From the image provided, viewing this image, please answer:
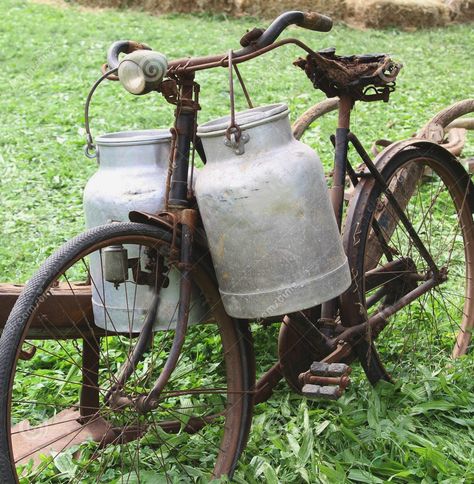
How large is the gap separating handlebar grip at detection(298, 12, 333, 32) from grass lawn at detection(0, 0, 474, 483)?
1.46 meters

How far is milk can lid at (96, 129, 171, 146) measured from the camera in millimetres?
2676

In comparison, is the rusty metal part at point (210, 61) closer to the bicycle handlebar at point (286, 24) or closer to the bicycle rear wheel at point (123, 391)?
the bicycle handlebar at point (286, 24)

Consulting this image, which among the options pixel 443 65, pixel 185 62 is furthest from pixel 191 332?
pixel 443 65

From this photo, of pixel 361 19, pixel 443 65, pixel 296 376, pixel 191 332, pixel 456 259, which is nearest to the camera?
pixel 296 376

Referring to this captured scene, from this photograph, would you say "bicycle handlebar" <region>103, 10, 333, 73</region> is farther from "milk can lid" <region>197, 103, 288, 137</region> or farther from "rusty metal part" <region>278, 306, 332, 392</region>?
"rusty metal part" <region>278, 306, 332, 392</region>

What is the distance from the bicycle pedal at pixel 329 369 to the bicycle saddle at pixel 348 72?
105cm

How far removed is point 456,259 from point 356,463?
2.09 m

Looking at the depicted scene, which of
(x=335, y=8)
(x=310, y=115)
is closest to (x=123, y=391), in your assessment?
(x=310, y=115)

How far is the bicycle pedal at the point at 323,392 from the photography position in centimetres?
285

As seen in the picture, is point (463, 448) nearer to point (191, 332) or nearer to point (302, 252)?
point (302, 252)

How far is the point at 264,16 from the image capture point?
1498 centimetres

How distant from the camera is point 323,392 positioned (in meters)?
2.87

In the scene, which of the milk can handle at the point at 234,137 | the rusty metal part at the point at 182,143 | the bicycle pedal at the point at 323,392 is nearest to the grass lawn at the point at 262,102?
the bicycle pedal at the point at 323,392

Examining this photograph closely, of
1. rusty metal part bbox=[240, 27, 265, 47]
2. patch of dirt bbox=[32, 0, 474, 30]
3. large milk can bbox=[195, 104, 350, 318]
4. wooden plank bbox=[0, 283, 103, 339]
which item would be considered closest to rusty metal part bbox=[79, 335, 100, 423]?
wooden plank bbox=[0, 283, 103, 339]
